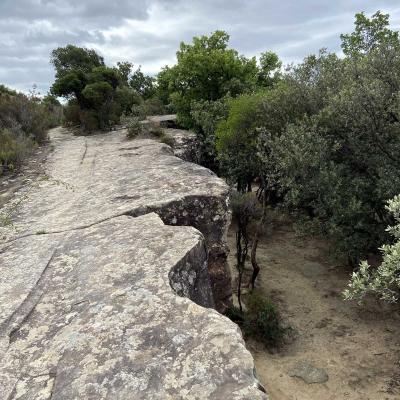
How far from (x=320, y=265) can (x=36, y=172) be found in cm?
1024

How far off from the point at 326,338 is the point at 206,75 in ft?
55.7

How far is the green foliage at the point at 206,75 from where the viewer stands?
2327 centimetres

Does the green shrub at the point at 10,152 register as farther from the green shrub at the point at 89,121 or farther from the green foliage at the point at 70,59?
the green foliage at the point at 70,59

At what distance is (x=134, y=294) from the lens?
5.34m

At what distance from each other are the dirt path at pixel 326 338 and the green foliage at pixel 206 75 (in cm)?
1117

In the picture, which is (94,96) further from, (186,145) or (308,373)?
(308,373)

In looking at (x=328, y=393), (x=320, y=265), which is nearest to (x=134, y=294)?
(x=328, y=393)

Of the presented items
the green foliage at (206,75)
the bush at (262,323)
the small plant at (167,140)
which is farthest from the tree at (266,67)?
the bush at (262,323)

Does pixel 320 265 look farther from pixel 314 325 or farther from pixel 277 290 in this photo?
pixel 314 325

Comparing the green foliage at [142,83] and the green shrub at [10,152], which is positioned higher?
the green foliage at [142,83]

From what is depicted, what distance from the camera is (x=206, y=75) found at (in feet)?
77.6

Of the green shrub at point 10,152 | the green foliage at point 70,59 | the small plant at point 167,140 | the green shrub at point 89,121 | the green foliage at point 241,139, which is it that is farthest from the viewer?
the green foliage at point 70,59

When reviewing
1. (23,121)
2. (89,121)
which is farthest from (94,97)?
(23,121)

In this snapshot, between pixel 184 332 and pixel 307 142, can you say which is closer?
pixel 184 332
